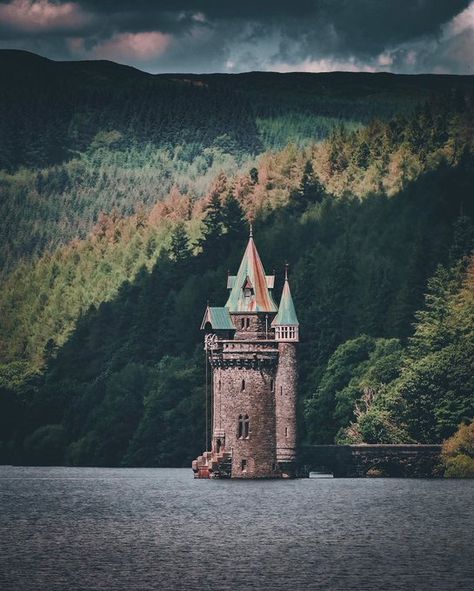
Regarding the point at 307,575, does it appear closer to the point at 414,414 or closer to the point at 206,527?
the point at 206,527

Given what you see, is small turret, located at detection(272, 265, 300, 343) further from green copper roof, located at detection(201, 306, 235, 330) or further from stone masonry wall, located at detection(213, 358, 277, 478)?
green copper roof, located at detection(201, 306, 235, 330)

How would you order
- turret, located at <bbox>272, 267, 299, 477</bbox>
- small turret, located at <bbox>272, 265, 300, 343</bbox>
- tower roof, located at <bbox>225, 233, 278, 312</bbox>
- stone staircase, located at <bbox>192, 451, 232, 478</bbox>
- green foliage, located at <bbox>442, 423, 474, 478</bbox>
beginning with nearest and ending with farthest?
stone staircase, located at <bbox>192, 451, 232, 478</bbox>, turret, located at <bbox>272, 267, 299, 477</bbox>, small turret, located at <bbox>272, 265, 300, 343</bbox>, tower roof, located at <bbox>225, 233, 278, 312</bbox>, green foliage, located at <bbox>442, 423, 474, 478</bbox>

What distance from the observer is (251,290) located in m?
183

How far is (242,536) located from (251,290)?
2083 inches

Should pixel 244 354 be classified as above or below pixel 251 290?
below

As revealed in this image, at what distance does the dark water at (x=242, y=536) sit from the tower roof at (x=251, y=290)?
13252mm

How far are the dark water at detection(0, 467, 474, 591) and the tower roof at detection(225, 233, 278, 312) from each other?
1325 cm

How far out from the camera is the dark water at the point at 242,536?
112188mm

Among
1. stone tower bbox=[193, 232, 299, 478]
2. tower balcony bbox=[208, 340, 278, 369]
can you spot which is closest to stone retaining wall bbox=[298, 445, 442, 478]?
stone tower bbox=[193, 232, 299, 478]

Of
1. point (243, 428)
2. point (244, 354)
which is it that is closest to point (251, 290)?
point (244, 354)

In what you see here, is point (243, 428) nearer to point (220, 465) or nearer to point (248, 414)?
point (248, 414)

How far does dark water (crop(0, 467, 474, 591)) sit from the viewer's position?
112 metres

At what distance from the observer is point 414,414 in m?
191

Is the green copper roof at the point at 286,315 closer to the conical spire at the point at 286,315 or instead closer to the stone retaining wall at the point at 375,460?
the conical spire at the point at 286,315
